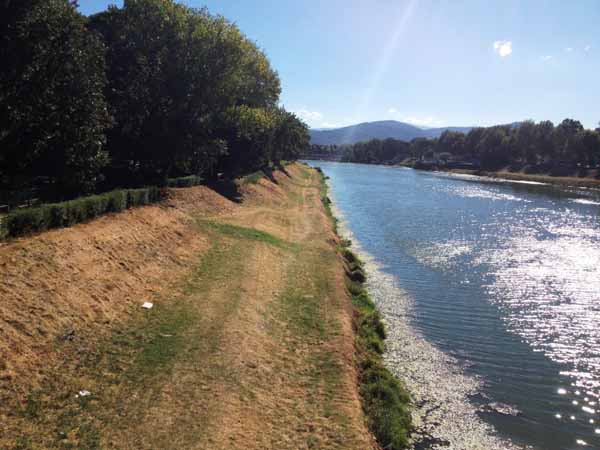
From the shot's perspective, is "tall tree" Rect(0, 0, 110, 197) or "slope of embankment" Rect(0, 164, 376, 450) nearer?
"slope of embankment" Rect(0, 164, 376, 450)

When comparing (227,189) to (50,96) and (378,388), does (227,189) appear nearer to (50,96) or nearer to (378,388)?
(50,96)

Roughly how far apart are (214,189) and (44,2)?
25.0 m

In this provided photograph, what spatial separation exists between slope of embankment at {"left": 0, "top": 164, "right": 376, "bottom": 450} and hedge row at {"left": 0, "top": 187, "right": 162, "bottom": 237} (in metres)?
0.65

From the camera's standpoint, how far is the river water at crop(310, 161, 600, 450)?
1416cm

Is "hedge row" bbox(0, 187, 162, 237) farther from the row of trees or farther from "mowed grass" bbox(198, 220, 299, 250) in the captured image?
the row of trees

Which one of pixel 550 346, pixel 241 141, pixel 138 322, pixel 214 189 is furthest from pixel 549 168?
pixel 138 322

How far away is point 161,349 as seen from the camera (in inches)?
564

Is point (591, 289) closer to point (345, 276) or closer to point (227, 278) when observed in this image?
point (345, 276)

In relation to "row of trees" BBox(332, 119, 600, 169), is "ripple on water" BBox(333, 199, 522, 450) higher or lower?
lower

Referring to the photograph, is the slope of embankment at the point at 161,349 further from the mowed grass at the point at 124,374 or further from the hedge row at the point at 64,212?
the hedge row at the point at 64,212

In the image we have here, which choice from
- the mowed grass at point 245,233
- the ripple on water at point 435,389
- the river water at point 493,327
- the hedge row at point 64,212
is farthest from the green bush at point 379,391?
the hedge row at point 64,212

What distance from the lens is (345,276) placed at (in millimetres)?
27625

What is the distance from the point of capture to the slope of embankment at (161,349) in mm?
10492

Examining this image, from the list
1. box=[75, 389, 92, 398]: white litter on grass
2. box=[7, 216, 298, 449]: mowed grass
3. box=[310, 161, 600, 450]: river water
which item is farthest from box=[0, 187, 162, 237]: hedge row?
box=[310, 161, 600, 450]: river water
